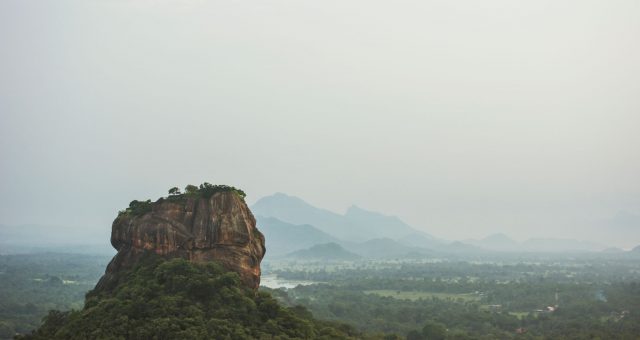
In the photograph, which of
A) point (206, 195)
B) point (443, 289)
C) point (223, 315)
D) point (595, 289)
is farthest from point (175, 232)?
point (595, 289)

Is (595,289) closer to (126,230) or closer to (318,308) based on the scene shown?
(318,308)

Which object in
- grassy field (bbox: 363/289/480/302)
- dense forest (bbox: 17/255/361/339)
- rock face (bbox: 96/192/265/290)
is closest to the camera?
dense forest (bbox: 17/255/361/339)

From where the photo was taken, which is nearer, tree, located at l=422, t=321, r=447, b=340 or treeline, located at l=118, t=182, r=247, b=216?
treeline, located at l=118, t=182, r=247, b=216

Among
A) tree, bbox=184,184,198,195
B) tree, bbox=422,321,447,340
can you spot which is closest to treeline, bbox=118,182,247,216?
tree, bbox=184,184,198,195

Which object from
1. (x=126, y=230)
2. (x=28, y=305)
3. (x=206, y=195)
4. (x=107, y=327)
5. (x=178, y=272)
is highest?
(x=206, y=195)

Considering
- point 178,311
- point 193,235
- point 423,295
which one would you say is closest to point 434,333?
point 193,235

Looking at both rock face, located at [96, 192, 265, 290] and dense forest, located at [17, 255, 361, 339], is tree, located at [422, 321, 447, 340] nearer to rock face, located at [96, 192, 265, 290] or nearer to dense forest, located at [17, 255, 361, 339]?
dense forest, located at [17, 255, 361, 339]

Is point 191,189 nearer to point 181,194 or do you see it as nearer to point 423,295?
point 181,194

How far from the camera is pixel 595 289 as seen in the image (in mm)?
99562

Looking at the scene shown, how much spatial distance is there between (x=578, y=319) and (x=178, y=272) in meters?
57.2

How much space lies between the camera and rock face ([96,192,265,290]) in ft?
97.2

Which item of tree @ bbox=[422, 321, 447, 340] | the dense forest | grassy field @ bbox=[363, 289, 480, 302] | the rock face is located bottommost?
grassy field @ bbox=[363, 289, 480, 302]

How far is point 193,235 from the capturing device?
29906mm

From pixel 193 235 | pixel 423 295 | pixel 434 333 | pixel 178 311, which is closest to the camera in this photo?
pixel 178 311
